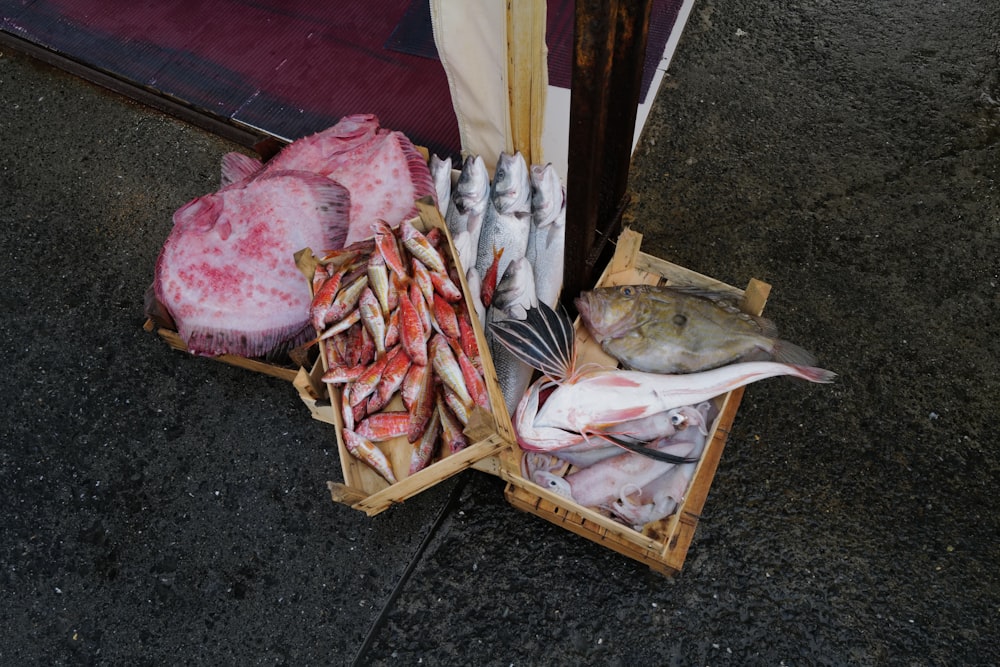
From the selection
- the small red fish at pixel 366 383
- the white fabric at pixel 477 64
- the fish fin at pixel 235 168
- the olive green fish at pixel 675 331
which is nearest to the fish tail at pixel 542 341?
the olive green fish at pixel 675 331

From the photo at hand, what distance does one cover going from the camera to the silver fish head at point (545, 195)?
297 cm

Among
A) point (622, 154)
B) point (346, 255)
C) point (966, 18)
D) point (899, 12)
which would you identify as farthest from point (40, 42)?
point (966, 18)

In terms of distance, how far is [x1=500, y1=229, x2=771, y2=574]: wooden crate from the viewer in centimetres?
241

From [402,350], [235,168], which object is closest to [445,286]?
[402,350]

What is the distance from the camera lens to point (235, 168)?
133 inches

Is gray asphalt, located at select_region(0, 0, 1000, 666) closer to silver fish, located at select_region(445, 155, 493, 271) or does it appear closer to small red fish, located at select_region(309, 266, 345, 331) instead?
small red fish, located at select_region(309, 266, 345, 331)

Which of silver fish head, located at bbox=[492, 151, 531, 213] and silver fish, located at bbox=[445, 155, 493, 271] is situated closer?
silver fish head, located at bbox=[492, 151, 531, 213]

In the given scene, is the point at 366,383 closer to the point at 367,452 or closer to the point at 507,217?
the point at 367,452

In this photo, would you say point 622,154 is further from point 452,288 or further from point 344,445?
point 344,445

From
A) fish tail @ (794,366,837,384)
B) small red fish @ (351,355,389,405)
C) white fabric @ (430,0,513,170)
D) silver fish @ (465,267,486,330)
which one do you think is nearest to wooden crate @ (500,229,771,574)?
fish tail @ (794,366,837,384)

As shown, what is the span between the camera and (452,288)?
2.62 m

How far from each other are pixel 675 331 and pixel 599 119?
0.90m

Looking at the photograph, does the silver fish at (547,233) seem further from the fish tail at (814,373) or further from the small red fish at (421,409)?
the fish tail at (814,373)

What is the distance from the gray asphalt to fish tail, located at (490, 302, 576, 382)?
28.1 inches
